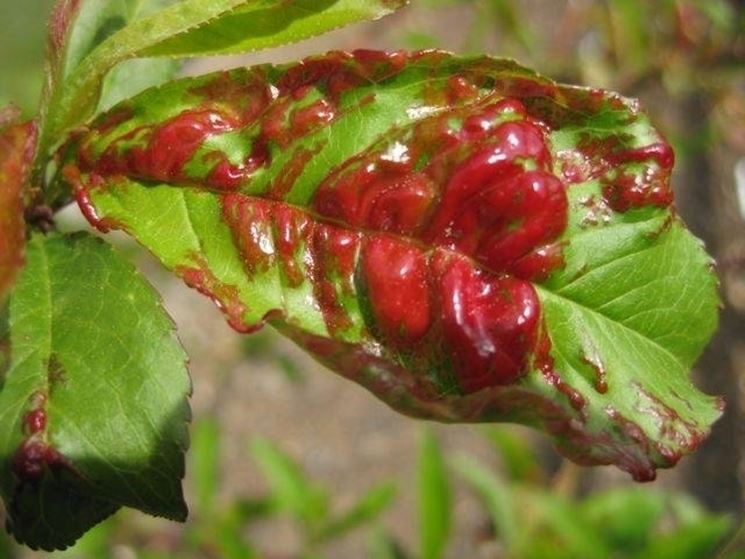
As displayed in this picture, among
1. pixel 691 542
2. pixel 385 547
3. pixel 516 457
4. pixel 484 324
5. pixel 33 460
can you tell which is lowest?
pixel 516 457

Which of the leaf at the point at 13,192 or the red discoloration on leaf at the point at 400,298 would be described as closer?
the leaf at the point at 13,192

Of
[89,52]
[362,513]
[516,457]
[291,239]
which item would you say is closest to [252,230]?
[291,239]

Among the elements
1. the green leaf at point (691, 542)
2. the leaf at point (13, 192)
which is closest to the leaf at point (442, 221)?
the leaf at point (13, 192)

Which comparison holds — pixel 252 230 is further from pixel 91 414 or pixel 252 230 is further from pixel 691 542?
pixel 691 542

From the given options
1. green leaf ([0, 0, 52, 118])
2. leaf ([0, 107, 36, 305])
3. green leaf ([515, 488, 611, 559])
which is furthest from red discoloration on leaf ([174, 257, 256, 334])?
green leaf ([0, 0, 52, 118])

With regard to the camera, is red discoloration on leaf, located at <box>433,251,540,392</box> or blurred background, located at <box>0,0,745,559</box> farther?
blurred background, located at <box>0,0,745,559</box>

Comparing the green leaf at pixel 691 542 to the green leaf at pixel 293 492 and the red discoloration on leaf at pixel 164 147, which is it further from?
the red discoloration on leaf at pixel 164 147

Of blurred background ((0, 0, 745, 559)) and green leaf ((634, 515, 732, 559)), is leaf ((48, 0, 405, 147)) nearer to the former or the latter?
blurred background ((0, 0, 745, 559))
